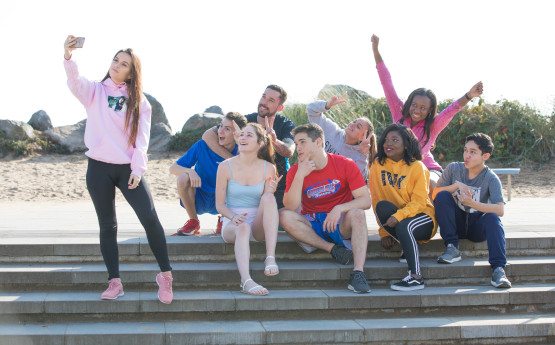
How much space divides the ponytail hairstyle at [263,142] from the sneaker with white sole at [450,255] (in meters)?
1.57

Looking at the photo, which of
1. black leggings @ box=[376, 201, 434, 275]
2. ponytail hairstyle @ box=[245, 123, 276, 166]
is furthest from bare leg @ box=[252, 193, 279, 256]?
black leggings @ box=[376, 201, 434, 275]

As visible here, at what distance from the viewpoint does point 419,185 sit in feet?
14.6

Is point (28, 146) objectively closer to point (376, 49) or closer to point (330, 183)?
point (376, 49)

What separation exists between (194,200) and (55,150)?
1003 centimetres

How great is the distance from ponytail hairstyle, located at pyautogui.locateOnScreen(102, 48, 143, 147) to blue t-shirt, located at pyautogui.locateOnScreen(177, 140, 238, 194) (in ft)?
4.86

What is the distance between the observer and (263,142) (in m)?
4.50

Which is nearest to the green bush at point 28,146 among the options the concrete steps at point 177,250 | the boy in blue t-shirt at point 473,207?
the concrete steps at point 177,250

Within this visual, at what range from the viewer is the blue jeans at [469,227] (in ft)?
14.3

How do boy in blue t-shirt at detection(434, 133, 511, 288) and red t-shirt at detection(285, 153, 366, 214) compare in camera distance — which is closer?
boy in blue t-shirt at detection(434, 133, 511, 288)

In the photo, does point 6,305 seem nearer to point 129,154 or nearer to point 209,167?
point 129,154

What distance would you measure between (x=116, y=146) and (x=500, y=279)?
2.98 meters

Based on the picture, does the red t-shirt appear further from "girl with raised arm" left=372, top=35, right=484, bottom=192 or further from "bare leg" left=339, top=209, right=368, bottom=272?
"girl with raised arm" left=372, top=35, right=484, bottom=192

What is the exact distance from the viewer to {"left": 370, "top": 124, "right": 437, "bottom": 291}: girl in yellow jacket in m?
4.29

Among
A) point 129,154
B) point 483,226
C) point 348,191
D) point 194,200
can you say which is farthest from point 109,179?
point 483,226
